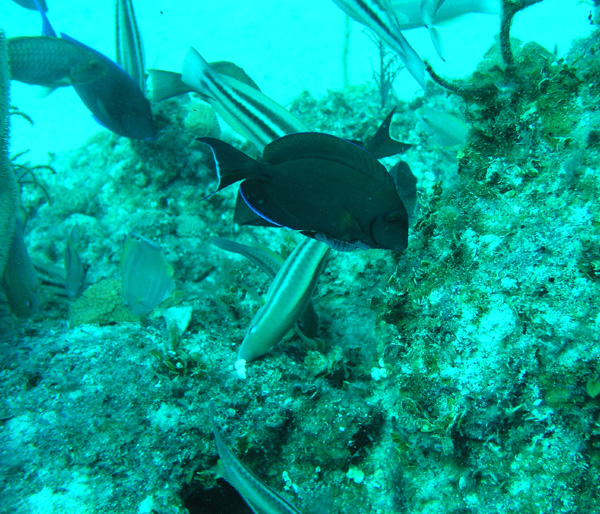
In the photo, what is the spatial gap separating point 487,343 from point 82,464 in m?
2.29

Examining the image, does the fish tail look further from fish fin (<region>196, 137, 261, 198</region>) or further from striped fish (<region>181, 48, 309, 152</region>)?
fish fin (<region>196, 137, 261, 198</region>)

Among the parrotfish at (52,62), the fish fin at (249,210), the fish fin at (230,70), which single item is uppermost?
the fish fin at (230,70)

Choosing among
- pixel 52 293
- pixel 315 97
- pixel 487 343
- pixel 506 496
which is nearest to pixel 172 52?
pixel 315 97

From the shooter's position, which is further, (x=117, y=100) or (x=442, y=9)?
(x=117, y=100)

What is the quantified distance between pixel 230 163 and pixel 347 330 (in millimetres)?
1810

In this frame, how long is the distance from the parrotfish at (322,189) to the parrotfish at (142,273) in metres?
1.48

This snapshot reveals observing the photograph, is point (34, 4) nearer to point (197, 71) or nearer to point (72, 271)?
point (197, 71)

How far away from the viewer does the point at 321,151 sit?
5.23ft

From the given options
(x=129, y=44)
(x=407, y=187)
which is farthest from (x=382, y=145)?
(x=129, y=44)

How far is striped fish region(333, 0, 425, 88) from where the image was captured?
2.29 meters

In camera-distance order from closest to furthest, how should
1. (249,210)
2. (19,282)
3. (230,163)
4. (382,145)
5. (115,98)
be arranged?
(230,163)
(249,210)
(382,145)
(19,282)
(115,98)

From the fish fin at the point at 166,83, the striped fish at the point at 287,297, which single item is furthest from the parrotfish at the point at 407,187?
the fish fin at the point at 166,83

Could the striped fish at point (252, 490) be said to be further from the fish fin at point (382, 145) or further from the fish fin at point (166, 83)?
the fish fin at point (166, 83)

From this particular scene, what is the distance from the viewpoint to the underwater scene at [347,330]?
1625mm
